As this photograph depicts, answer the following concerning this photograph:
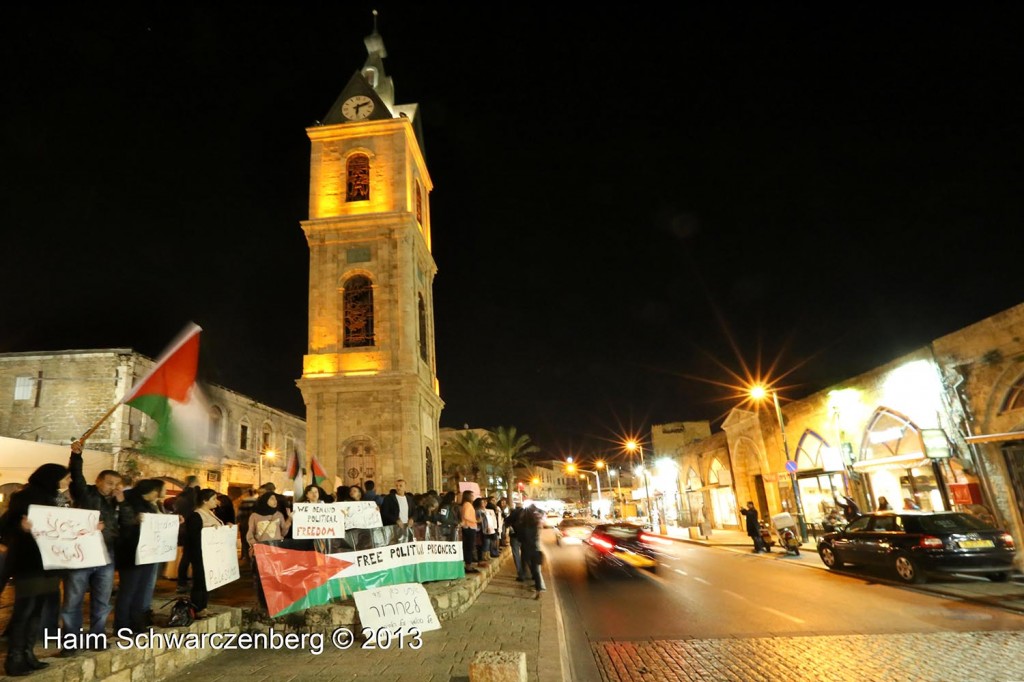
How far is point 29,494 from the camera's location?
17.8 ft

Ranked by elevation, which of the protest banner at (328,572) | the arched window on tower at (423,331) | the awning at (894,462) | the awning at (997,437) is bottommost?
the protest banner at (328,572)

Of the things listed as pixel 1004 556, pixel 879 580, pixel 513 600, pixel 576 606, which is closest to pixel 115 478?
pixel 513 600

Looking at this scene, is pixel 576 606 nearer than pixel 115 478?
No

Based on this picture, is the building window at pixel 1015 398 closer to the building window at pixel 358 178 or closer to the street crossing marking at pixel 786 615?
the street crossing marking at pixel 786 615

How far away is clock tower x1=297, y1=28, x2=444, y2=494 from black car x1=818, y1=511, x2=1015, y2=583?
15595 millimetres

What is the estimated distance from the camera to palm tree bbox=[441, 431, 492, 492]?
1848 inches

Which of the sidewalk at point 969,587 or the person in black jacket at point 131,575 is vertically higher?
the person in black jacket at point 131,575

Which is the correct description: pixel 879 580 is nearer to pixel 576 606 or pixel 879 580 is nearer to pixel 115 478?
pixel 576 606

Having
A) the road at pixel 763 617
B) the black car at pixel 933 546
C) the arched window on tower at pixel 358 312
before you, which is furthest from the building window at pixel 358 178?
the black car at pixel 933 546

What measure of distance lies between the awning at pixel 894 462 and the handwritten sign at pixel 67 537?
1960cm

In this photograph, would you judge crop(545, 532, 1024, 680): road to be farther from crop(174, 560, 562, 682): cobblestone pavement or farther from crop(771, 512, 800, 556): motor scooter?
crop(771, 512, 800, 556): motor scooter

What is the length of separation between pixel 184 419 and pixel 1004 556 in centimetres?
1505

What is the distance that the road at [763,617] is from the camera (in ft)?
23.1

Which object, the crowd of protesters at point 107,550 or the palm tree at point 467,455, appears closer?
the crowd of protesters at point 107,550
